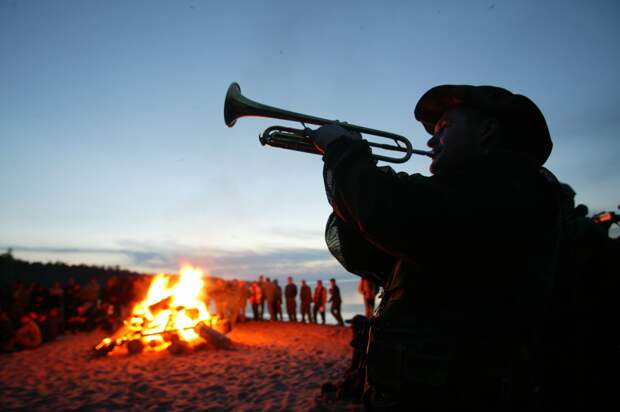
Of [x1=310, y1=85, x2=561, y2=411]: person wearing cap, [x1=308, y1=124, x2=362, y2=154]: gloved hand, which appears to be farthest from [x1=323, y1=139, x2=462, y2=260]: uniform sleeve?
[x1=308, y1=124, x2=362, y2=154]: gloved hand

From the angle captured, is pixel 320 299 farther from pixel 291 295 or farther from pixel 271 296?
pixel 271 296

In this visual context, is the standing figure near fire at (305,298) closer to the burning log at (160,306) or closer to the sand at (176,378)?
the sand at (176,378)

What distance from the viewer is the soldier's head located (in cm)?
155

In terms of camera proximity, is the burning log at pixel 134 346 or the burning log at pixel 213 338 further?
the burning log at pixel 213 338

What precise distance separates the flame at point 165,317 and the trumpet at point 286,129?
28.2ft

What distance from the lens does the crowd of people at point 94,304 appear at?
10.4 meters

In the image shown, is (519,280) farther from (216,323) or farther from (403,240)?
(216,323)

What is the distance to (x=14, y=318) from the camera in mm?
11375

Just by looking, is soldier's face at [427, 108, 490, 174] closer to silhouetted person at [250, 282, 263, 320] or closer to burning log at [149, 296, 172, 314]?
burning log at [149, 296, 172, 314]

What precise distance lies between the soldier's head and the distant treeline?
2622cm

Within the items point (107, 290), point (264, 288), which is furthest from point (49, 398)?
point (264, 288)

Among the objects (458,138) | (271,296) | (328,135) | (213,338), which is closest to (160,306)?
(213,338)

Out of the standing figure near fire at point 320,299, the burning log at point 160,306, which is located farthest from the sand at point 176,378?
the standing figure near fire at point 320,299

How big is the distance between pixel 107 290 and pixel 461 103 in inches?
703
